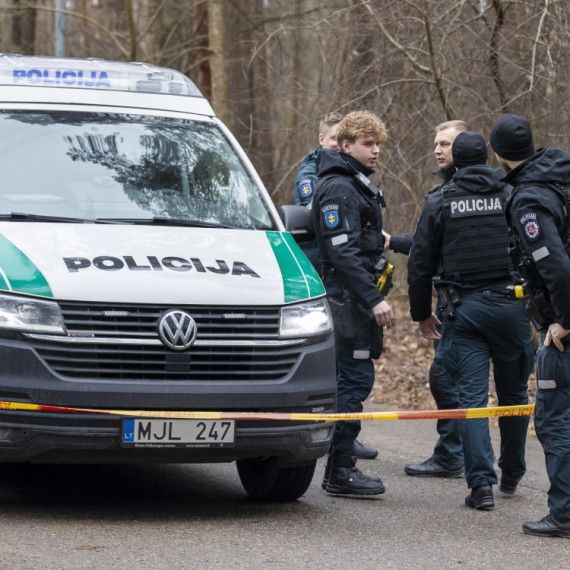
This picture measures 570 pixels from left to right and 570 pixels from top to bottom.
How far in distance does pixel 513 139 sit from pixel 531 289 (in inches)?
29.7

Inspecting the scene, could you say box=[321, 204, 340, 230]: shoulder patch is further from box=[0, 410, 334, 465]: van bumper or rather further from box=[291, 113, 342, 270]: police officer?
box=[0, 410, 334, 465]: van bumper

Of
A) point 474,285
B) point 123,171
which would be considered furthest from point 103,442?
point 474,285

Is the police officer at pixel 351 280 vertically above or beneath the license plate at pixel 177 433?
above

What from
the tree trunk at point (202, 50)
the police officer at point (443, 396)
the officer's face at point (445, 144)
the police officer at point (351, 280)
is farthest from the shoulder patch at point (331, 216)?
the tree trunk at point (202, 50)

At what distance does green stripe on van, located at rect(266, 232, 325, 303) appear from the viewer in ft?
16.9

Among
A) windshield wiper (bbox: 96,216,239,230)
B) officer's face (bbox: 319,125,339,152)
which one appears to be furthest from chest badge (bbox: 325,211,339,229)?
officer's face (bbox: 319,125,339,152)

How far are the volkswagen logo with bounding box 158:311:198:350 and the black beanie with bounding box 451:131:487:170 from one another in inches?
75.4

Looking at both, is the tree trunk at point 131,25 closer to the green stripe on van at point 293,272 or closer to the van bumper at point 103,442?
the green stripe on van at point 293,272

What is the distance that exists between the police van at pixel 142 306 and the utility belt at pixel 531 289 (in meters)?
0.98

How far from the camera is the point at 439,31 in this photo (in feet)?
33.5

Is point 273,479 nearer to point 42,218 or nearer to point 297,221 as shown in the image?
point 297,221

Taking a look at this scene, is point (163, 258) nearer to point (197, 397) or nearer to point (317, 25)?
point (197, 397)

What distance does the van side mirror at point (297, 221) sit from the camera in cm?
586

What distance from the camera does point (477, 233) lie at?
5699 millimetres
